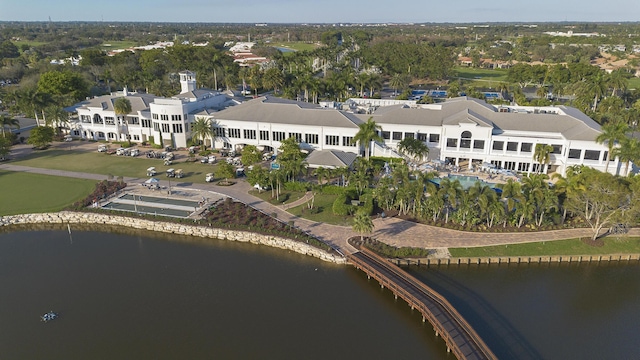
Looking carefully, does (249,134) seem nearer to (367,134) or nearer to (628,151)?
(367,134)

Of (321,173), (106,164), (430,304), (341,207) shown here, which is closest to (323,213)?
(341,207)

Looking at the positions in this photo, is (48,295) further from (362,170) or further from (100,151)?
(100,151)

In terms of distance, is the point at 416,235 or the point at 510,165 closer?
the point at 416,235

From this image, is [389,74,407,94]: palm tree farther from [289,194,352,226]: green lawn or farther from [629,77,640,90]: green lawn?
[289,194,352,226]: green lawn

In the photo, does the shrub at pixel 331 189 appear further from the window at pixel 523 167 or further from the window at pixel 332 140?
the window at pixel 523 167

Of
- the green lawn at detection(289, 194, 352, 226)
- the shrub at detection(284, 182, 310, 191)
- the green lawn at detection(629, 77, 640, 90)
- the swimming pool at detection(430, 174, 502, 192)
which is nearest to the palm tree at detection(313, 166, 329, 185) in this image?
the shrub at detection(284, 182, 310, 191)

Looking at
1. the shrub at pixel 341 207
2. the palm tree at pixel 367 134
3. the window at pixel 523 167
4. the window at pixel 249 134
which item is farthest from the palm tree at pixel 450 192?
the window at pixel 249 134
